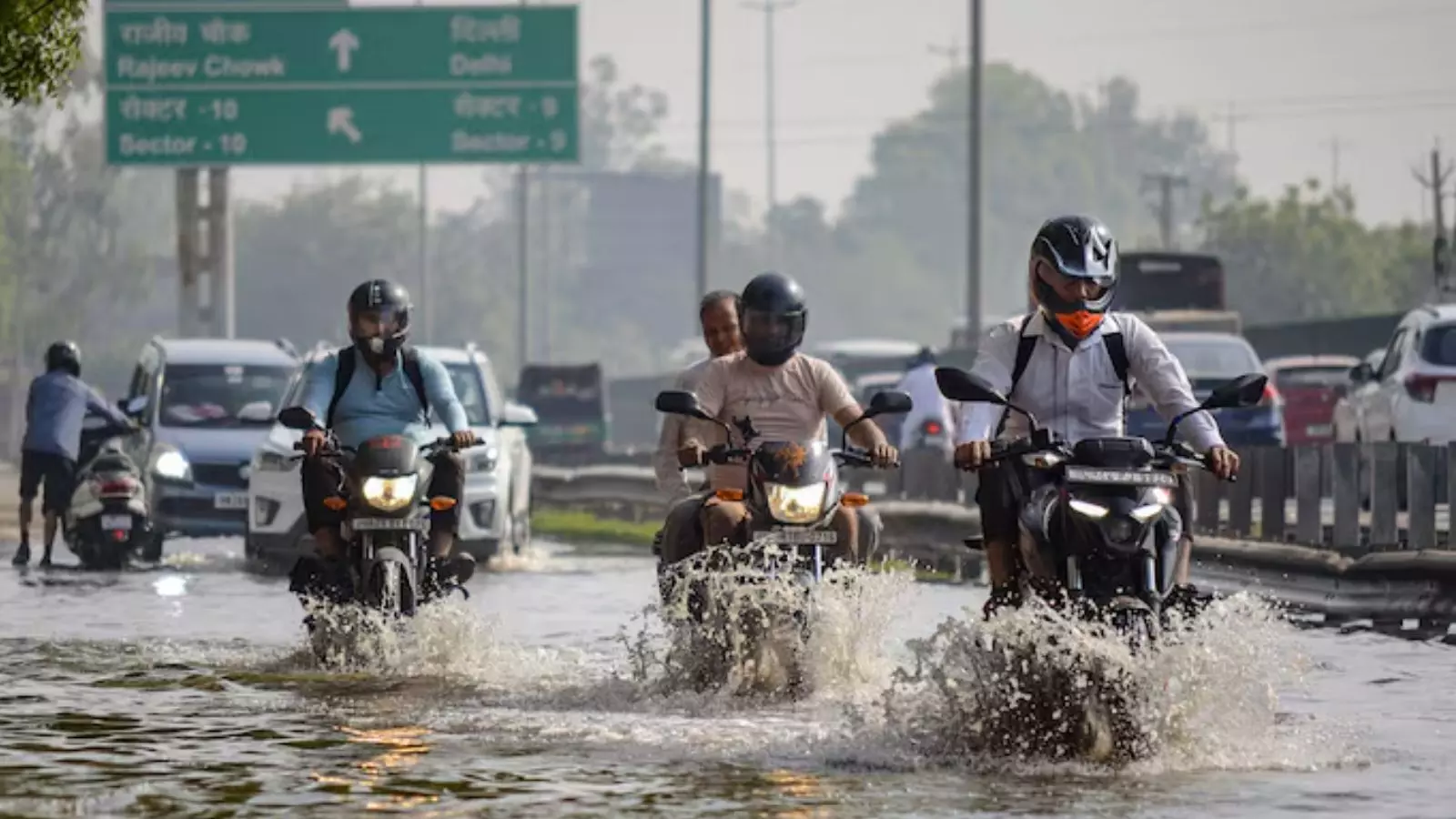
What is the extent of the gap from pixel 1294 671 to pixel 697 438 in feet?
12.9

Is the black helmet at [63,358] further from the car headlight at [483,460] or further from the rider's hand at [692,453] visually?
the rider's hand at [692,453]

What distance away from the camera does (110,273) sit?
457 feet

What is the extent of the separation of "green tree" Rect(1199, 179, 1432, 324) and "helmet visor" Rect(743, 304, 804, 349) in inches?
5006

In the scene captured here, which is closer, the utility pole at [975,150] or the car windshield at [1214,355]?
the car windshield at [1214,355]

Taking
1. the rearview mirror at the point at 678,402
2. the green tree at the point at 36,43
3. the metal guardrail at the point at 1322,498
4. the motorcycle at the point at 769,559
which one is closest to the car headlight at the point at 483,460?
the metal guardrail at the point at 1322,498

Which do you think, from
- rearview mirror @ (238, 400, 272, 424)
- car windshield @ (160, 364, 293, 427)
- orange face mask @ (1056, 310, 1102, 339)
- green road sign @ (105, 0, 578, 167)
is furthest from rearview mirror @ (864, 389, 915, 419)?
green road sign @ (105, 0, 578, 167)

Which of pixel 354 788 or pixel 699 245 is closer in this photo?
pixel 354 788

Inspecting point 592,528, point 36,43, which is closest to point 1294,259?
point 592,528

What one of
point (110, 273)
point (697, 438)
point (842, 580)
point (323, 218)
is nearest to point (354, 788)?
point (842, 580)

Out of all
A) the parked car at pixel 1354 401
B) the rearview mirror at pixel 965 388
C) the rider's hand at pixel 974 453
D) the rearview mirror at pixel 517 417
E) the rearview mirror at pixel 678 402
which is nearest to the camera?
the rearview mirror at pixel 965 388

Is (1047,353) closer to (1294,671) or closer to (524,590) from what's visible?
(1294,671)

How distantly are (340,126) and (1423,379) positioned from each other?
1972 cm

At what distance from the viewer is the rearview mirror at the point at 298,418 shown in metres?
15.3

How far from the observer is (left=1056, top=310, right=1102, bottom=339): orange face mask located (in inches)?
458
